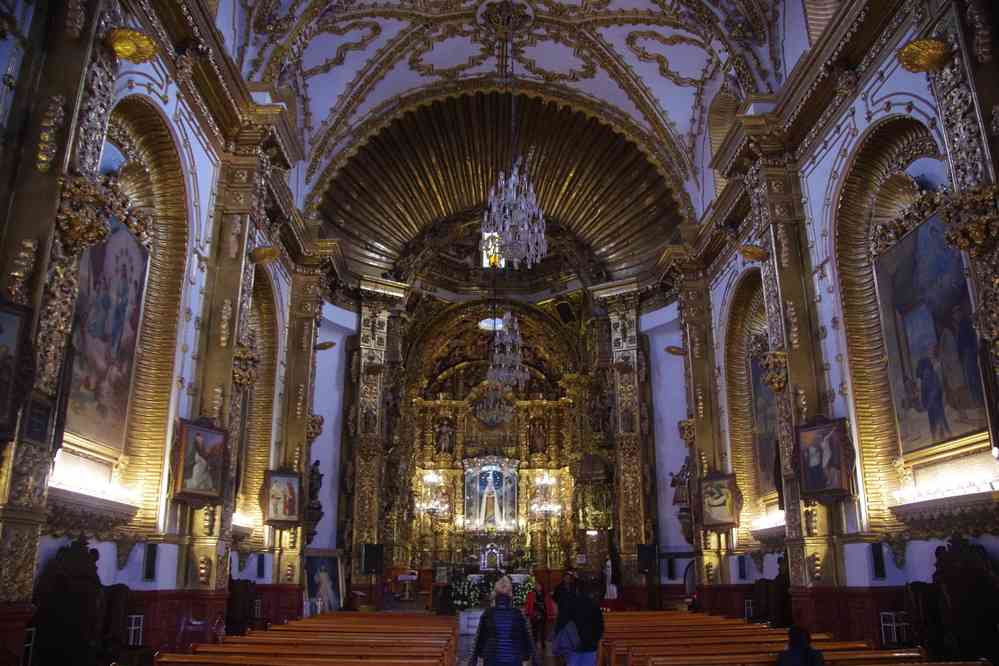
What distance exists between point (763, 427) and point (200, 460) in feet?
31.0

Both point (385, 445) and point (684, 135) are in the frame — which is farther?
point (385, 445)

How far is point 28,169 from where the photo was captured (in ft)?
22.0

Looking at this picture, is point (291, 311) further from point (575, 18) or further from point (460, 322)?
point (460, 322)

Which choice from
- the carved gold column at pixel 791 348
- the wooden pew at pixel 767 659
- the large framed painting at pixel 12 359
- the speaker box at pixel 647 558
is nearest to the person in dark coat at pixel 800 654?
the wooden pew at pixel 767 659

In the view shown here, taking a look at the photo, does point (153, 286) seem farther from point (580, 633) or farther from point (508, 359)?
point (508, 359)

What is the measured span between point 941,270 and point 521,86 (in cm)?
1188

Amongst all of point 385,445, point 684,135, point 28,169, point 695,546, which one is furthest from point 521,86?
point 28,169

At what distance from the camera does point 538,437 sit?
90.5 ft

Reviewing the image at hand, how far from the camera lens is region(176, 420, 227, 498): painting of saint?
9.70 m

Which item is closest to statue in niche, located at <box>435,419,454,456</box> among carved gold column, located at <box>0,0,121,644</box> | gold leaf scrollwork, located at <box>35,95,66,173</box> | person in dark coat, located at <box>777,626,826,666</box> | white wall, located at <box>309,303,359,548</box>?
white wall, located at <box>309,303,359,548</box>

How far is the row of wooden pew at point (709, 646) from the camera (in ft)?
18.6

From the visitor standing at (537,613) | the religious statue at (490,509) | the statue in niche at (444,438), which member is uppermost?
the statue in niche at (444,438)

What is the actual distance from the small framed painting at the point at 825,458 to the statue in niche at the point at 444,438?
17921 millimetres

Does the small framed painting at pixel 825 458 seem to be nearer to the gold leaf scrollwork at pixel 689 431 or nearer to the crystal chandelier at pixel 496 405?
the gold leaf scrollwork at pixel 689 431
